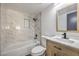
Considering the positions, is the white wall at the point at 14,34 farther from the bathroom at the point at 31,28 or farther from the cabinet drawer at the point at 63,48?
the cabinet drawer at the point at 63,48

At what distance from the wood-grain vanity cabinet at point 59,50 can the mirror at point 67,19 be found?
0.23 meters

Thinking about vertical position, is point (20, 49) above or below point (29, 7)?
below

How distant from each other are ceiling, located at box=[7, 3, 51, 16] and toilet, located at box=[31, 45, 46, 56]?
0.44 metres

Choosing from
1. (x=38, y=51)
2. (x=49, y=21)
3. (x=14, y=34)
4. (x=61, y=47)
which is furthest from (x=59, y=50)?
(x=14, y=34)

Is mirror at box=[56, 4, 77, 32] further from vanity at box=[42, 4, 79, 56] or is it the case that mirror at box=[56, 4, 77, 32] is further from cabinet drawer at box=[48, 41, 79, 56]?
cabinet drawer at box=[48, 41, 79, 56]

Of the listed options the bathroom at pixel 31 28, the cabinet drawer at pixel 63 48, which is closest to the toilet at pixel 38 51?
the bathroom at pixel 31 28

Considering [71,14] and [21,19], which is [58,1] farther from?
[21,19]

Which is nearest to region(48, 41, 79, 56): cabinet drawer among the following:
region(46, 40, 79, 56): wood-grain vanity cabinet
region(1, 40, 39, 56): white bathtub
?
region(46, 40, 79, 56): wood-grain vanity cabinet

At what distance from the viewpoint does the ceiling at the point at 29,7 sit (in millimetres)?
1244

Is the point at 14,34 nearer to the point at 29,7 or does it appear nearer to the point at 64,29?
the point at 29,7

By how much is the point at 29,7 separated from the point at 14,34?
39 centimetres

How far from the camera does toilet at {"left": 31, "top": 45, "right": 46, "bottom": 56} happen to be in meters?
1.25

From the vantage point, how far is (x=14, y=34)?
4.16ft

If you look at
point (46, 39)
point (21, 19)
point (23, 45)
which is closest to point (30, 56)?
point (23, 45)
